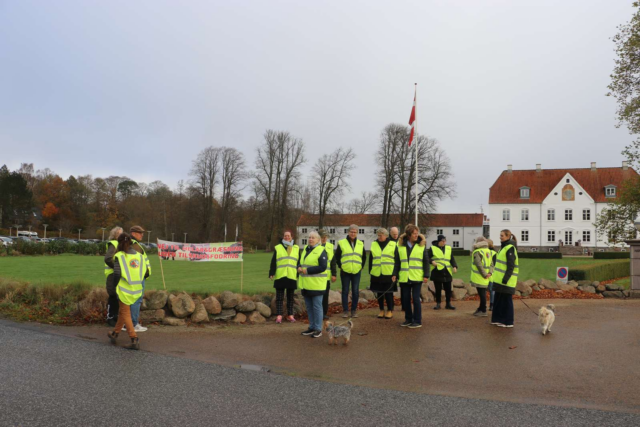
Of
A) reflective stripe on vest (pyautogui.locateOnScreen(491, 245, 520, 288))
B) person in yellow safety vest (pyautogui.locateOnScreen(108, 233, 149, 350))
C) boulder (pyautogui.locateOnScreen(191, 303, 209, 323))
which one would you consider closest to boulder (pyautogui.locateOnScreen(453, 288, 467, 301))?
reflective stripe on vest (pyautogui.locateOnScreen(491, 245, 520, 288))

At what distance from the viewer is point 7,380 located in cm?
568

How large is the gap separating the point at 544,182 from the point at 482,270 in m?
65.8

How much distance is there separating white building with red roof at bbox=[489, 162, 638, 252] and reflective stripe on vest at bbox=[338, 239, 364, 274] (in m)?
61.8

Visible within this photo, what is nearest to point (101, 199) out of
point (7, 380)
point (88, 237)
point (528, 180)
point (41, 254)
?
point (88, 237)

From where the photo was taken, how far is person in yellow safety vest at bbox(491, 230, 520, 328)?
9.59 metres

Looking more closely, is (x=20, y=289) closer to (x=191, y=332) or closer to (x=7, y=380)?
(x=191, y=332)

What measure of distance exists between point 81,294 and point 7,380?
5.76 m

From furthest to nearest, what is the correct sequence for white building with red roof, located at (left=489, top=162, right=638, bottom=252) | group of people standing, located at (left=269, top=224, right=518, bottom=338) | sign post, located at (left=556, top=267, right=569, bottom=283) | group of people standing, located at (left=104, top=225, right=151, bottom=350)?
white building with red roof, located at (left=489, top=162, right=638, bottom=252), sign post, located at (left=556, top=267, right=569, bottom=283), group of people standing, located at (left=269, top=224, right=518, bottom=338), group of people standing, located at (left=104, top=225, right=151, bottom=350)

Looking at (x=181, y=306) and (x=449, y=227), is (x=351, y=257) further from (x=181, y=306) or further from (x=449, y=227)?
(x=449, y=227)

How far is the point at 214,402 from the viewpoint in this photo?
5000 millimetres

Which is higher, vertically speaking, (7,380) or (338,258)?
(338,258)

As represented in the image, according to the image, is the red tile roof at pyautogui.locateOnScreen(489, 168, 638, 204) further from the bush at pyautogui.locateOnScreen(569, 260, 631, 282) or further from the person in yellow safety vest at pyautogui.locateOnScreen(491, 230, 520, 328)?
the person in yellow safety vest at pyautogui.locateOnScreen(491, 230, 520, 328)

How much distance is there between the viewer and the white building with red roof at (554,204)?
66.1 metres

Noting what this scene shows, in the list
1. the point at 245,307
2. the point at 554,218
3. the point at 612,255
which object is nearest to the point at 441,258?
the point at 245,307
